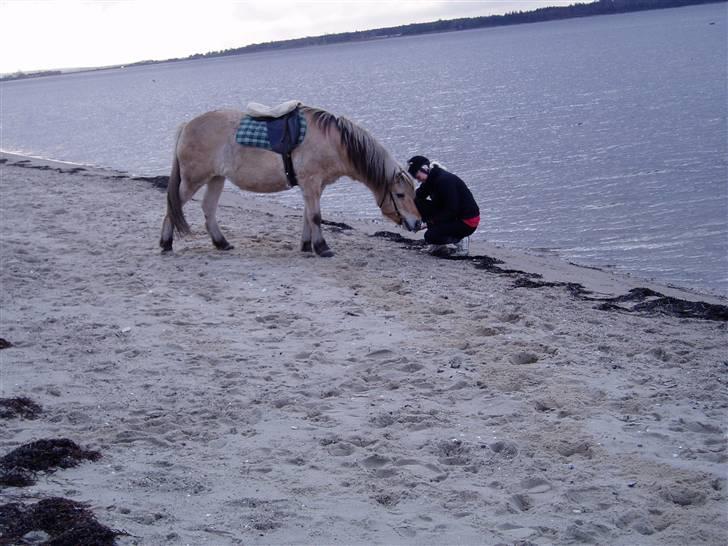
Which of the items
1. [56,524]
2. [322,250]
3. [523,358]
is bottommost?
[523,358]

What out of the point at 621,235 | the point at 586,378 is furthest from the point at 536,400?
the point at 621,235

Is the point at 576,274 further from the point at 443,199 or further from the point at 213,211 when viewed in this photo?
the point at 213,211

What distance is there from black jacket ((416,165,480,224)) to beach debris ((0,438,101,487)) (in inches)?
239

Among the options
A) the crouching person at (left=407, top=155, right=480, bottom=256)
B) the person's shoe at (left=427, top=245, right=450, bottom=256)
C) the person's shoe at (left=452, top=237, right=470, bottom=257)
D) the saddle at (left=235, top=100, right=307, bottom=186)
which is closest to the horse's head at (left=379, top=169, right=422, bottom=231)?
the crouching person at (left=407, top=155, right=480, bottom=256)

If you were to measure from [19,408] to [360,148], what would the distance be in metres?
5.19

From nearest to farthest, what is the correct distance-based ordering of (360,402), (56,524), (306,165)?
(56,524)
(360,402)
(306,165)

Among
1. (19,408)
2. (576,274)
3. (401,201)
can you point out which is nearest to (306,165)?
(401,201)

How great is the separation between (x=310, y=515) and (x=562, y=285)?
19.3ft

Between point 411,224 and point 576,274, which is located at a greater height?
point 411,224

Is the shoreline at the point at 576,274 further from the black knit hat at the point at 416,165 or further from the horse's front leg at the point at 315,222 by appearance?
the horse's front leg at the point at 315,222

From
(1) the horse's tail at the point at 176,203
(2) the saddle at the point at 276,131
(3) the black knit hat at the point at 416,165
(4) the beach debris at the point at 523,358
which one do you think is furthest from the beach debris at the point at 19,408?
(3) the black knit hat at the point at 416,165

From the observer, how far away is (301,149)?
960 cm

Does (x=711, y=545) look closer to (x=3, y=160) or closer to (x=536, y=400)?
(x=536, y=400)

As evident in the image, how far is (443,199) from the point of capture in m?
10.1
